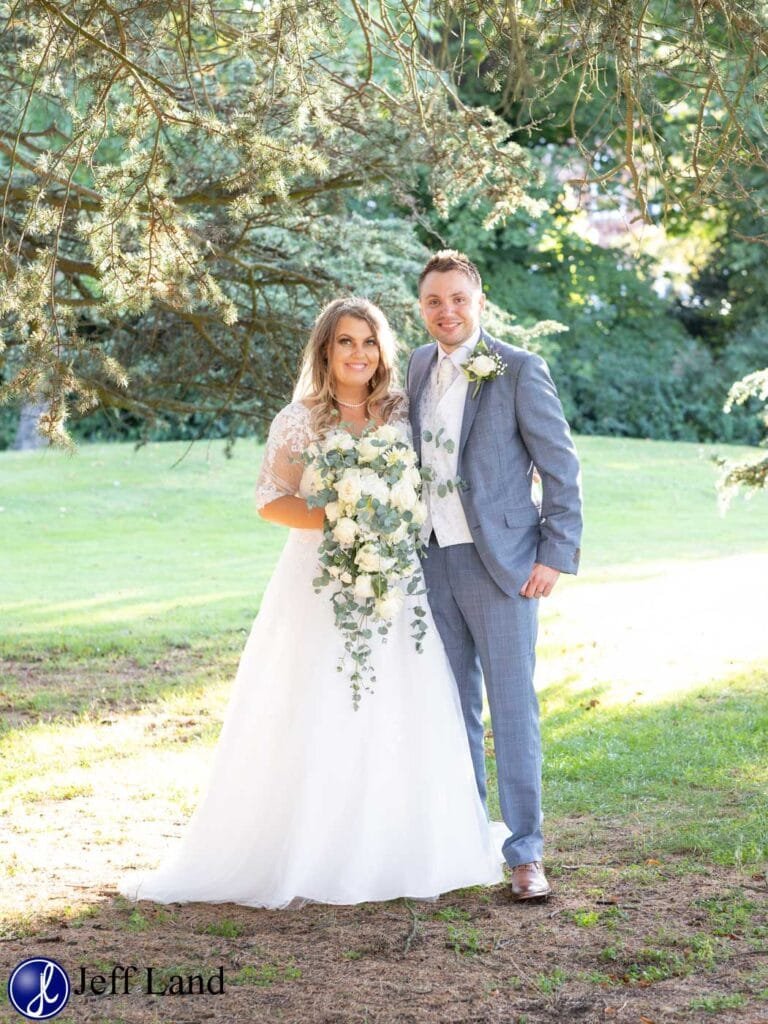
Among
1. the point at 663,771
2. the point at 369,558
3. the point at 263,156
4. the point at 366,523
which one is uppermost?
the point at 263,156

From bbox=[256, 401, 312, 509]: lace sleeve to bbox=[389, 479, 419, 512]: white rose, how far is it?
0.47m

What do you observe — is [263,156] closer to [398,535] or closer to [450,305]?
[450,305]

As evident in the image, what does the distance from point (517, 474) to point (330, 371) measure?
0.74 meters

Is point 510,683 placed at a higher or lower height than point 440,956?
higher

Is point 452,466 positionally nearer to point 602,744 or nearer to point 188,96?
point 602,744

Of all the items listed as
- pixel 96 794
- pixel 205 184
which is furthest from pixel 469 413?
pixel 205 184

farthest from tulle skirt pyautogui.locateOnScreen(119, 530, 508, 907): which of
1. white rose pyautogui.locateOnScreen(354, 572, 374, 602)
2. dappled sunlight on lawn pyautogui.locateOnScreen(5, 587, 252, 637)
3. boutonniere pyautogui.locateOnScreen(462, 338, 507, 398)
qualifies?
dappled sunlight on lawn pyautogui.locateOnScreen(5, 587, 252, 637)

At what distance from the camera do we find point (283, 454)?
420 centimetres

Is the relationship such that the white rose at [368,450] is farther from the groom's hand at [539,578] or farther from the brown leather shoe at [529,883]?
the brown leather shoe at [529,883]

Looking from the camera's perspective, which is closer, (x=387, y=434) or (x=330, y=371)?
(x=387, y=434)

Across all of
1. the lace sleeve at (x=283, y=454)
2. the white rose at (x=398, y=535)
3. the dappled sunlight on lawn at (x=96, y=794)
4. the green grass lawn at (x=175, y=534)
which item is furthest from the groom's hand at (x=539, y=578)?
the green grass lawn at (x=175, y=534)

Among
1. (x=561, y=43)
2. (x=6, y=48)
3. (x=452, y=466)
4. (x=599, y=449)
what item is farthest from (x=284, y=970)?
(x=599, y=449)

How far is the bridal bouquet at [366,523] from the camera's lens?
12.6 ft
